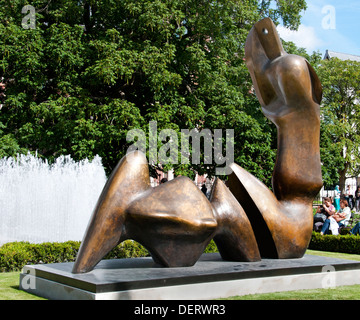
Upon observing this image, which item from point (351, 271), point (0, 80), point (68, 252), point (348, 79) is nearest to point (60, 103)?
point (0, 80)

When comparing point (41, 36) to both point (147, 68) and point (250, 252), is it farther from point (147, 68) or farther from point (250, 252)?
point (250, 252)

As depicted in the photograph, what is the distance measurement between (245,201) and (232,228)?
719 millimetres

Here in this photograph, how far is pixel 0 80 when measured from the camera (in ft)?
61.0

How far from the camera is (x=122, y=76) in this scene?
18.3 m

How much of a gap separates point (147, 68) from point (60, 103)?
3.34 meters

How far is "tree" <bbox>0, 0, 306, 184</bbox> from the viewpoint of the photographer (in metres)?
17.4

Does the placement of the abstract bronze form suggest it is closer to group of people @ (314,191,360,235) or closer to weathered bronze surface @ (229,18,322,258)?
weathered bronze surface @ (229,18,322,258)

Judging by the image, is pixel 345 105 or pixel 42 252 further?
pixel 345 105

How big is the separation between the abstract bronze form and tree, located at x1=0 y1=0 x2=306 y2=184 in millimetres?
9031

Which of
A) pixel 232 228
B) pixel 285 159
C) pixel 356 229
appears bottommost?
pixel 356 229

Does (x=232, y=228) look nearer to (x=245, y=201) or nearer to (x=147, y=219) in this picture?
(x=245, y=201)

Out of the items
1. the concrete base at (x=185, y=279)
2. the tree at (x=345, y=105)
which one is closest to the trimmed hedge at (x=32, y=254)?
the concrete base at (x=185, y=279)

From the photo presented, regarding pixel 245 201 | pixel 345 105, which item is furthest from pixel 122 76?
pixel 345 105

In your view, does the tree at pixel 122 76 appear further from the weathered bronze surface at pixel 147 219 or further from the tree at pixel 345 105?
the tree at pixel 345 105
